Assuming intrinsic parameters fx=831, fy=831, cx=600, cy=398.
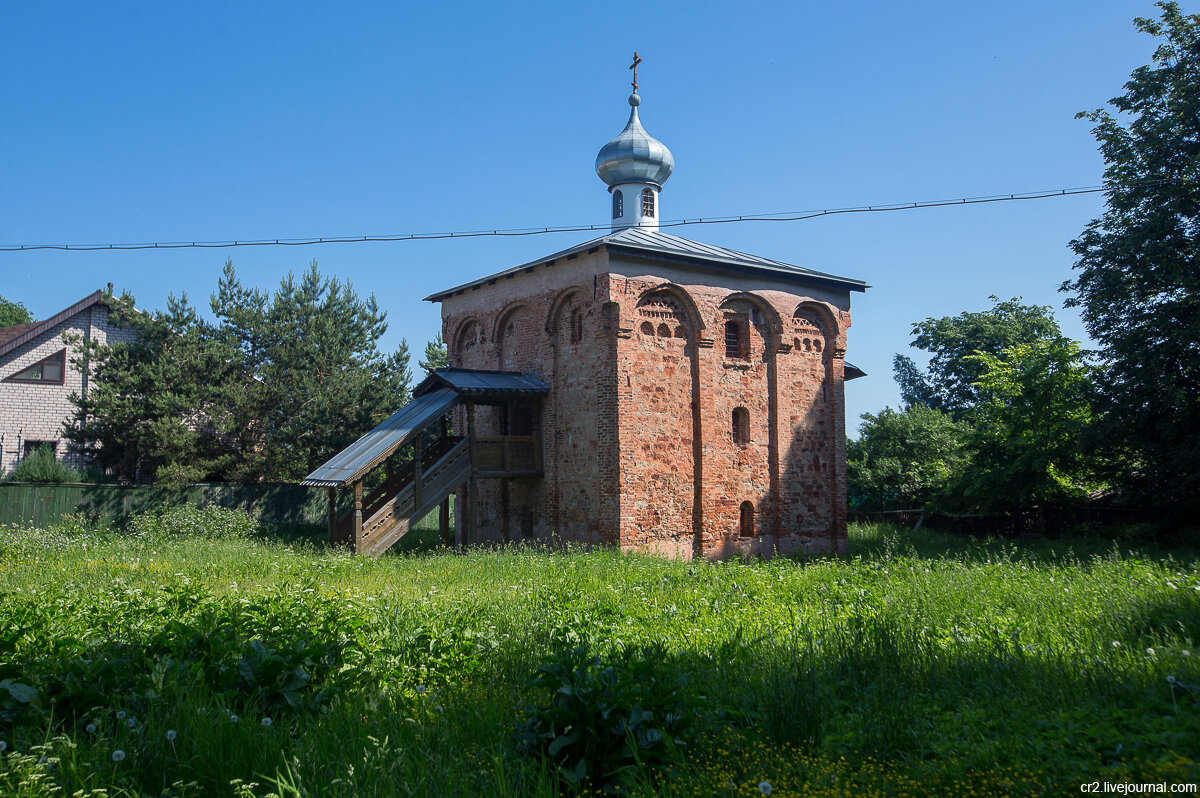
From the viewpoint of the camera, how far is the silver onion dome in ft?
68.1

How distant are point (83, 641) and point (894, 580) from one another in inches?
351

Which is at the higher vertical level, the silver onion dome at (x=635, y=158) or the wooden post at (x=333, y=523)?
the silver onion dome at (x=635, y=158)

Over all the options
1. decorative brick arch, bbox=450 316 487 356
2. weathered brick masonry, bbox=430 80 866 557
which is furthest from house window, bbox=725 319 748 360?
decorative brick arch, bbox=450 316 487 356

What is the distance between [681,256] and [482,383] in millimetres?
4817

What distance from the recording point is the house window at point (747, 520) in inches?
685

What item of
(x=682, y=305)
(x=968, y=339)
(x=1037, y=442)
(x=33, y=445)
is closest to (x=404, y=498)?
(x=682, y=305)

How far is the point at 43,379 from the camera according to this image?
81.3 feet

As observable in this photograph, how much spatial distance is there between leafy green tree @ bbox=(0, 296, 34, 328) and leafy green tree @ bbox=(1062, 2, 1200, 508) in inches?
1805

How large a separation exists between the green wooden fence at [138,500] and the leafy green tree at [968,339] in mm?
26364

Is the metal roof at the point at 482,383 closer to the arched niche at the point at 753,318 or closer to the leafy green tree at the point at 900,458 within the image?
the arched niche at the point at 753,318

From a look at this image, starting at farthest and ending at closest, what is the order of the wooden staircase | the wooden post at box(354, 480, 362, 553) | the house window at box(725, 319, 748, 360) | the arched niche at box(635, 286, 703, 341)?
the house window at box(725, 319, 748, 360), the arched niche at box(635, 286, 703, 341), the wooden staircase, the wooden post at box(354, 480, 362, 553)

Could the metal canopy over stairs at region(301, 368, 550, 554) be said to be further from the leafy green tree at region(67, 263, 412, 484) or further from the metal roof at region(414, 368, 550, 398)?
the leafy green tree at region(67, 263, 412, 484)

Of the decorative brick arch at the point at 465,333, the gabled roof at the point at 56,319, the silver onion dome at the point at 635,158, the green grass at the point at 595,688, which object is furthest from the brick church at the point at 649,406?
the gabled roof at the point at 56,319

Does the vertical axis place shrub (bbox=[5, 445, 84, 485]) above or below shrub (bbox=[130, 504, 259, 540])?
A: above
